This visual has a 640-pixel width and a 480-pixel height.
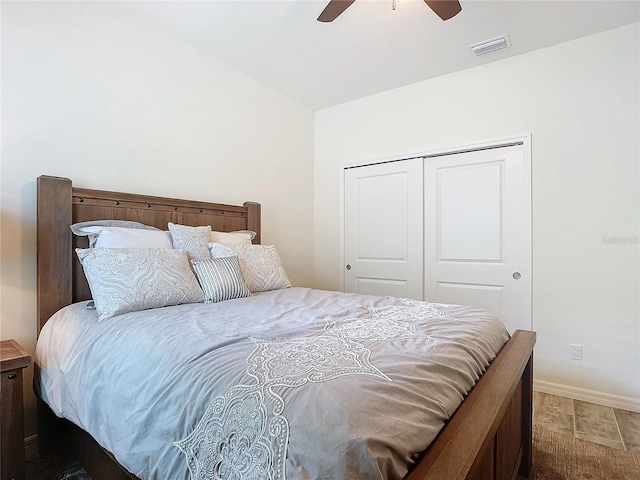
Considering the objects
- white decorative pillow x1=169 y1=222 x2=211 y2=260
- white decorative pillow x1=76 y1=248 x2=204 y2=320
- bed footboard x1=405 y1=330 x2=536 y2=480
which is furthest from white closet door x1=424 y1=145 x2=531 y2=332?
white decorative pillow x1=76 y1=248 x2=204 y2=320

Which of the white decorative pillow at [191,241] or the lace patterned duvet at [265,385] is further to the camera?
the white decorative pillow at [191,241]

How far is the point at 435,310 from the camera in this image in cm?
179

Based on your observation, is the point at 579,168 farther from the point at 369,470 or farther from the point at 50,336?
the point at 50,336

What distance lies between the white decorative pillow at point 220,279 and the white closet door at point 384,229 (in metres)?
1.84

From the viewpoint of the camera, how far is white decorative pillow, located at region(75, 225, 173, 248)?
189cm

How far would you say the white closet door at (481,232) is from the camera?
2.89 meters

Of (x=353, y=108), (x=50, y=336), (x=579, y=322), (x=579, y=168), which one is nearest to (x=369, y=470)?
(x=50, y=336)

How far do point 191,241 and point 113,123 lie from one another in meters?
0.96

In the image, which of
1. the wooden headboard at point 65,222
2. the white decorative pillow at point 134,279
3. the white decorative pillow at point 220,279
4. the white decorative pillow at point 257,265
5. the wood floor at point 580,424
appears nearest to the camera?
the white decorative pillow at point 134,279

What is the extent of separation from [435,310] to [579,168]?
1.86m

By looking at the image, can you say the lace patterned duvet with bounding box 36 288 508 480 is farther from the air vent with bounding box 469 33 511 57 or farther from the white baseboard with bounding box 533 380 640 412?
the air vent with bounding box 469 33 511 57

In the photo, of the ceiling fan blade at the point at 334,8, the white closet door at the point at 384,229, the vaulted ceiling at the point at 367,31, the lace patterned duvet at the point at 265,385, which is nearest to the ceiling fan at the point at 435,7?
the ceiling fan blade at the point at 334,8

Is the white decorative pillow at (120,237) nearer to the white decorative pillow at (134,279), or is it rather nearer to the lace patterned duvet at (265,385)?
the white decorative pillow at (134,279)

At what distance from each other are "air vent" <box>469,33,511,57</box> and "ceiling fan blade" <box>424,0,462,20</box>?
2.99 feet
